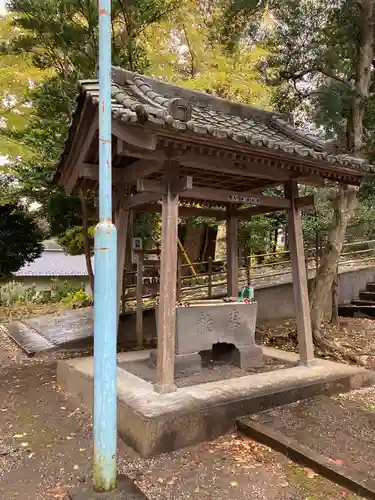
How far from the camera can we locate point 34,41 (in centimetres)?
994

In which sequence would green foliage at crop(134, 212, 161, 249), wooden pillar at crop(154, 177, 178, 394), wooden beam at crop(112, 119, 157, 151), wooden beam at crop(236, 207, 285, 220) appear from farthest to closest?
1. green foliage at crop(134, 212, 161, 249)
2. wooden beam at crop(236, 207, 285, 220)
3. wooden pillar at crop(154, 177, 178, 394)
4. wooden beam at crop(112, 119, 157, 151)

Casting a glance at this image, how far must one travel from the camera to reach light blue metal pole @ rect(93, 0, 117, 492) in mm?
3264

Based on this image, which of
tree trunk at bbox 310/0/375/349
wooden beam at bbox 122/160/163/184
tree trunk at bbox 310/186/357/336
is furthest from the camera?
tree trunk at bbox 310/186/357/336

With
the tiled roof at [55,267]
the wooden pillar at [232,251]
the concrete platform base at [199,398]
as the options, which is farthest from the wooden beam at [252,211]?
the tiled roof at [55,267]

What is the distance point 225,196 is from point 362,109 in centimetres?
487

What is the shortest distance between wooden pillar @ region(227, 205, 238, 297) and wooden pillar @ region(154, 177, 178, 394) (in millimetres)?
3029

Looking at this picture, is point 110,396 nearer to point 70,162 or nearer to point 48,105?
point 70,162

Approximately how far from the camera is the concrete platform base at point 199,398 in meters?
4.42

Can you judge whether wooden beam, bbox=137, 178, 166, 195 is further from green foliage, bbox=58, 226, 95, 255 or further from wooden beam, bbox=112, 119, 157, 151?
green foliage, bbox=58, 226, 95, 255

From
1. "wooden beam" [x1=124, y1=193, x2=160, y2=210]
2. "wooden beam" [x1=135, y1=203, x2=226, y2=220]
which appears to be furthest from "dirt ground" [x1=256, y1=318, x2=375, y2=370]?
"wooden beam" [x1=124, y1=193, x2=160, y2=210]

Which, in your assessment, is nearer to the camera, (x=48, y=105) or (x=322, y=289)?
(x=322, y=289)

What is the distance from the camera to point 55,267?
27.8 m

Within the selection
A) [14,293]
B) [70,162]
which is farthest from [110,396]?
[14,293]

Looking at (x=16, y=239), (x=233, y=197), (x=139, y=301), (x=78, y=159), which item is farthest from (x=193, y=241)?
(x=78, y=159)
